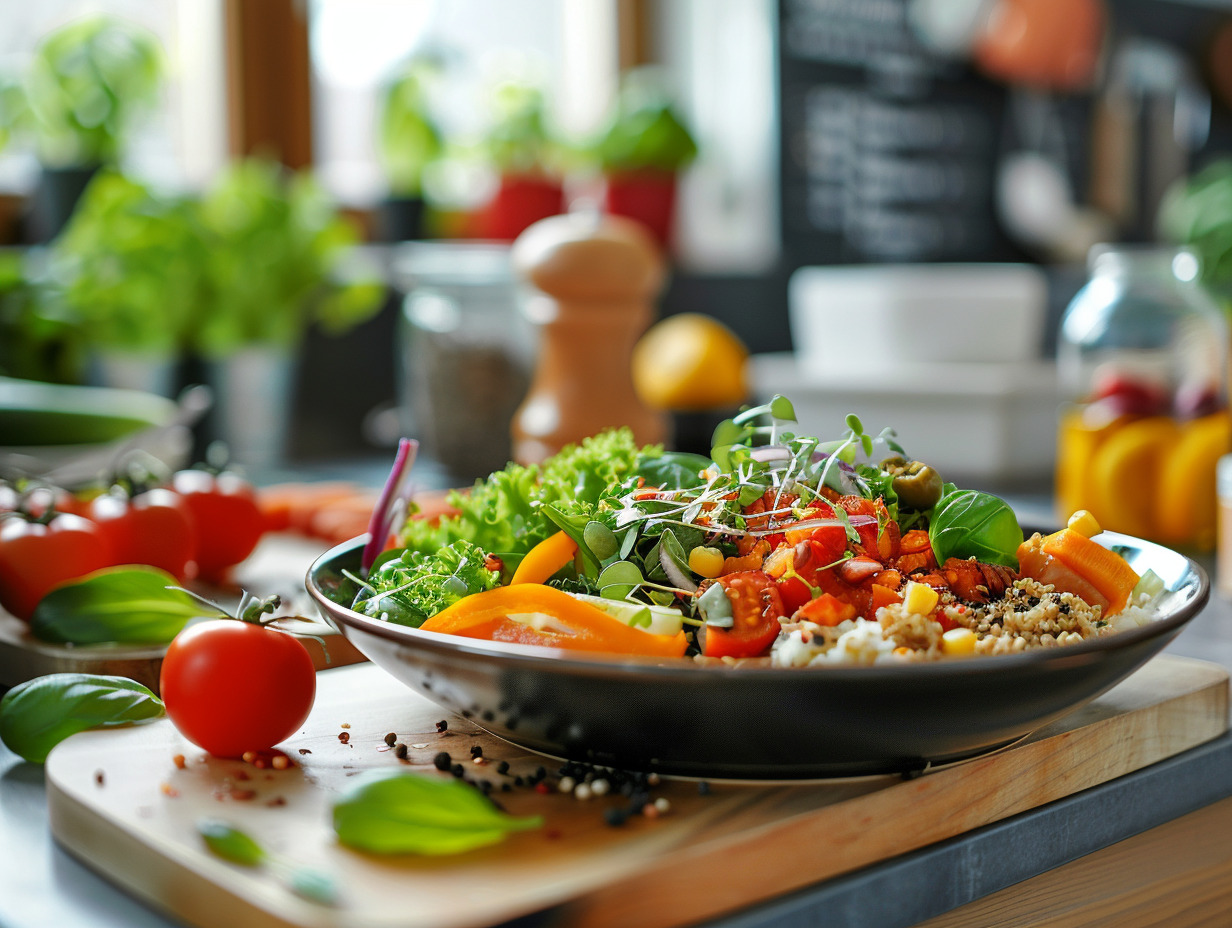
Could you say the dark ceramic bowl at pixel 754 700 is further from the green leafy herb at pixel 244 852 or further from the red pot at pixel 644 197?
the red pot at pixel 644 197

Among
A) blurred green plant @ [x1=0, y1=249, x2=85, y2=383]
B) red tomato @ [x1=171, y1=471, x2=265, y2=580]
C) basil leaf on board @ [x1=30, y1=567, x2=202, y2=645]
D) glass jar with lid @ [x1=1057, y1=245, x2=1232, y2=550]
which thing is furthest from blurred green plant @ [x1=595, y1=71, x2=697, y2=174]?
basil leaf on board @ [x1=30, y1=567, x2=202, y2=645]

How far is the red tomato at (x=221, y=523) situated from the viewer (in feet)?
3.94

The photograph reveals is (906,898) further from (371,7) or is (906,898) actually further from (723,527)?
(371,7)

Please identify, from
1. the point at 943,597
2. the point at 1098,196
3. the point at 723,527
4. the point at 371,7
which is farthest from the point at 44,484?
the point at 1098,196

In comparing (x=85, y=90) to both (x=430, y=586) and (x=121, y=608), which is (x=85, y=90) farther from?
(x=430, y=586)

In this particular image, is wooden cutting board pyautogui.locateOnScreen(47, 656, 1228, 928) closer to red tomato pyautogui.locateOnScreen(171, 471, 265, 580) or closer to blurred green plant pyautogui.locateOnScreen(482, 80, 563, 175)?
red tomato pyautogui.locateOnScreen(171, 471, 265, 580)

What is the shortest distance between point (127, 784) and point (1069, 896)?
487 mm

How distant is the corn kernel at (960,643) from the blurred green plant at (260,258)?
1.65 metres

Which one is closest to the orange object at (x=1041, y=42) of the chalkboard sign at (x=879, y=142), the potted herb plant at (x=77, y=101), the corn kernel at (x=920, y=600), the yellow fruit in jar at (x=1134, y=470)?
the chalkboard sign at (x=879, y=142)

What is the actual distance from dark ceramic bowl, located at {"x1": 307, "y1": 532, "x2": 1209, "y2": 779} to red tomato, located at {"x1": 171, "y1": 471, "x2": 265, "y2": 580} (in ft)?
1.92

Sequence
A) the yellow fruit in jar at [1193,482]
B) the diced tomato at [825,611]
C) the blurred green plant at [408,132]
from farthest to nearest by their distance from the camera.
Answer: the blurred green plant at [408,132], the yellow fruit in jar at [1193,482], the diced tomato at [825,611]

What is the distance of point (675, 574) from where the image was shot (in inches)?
28.1

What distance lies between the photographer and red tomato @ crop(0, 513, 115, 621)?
963 millimetres

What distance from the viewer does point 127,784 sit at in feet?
2.12
